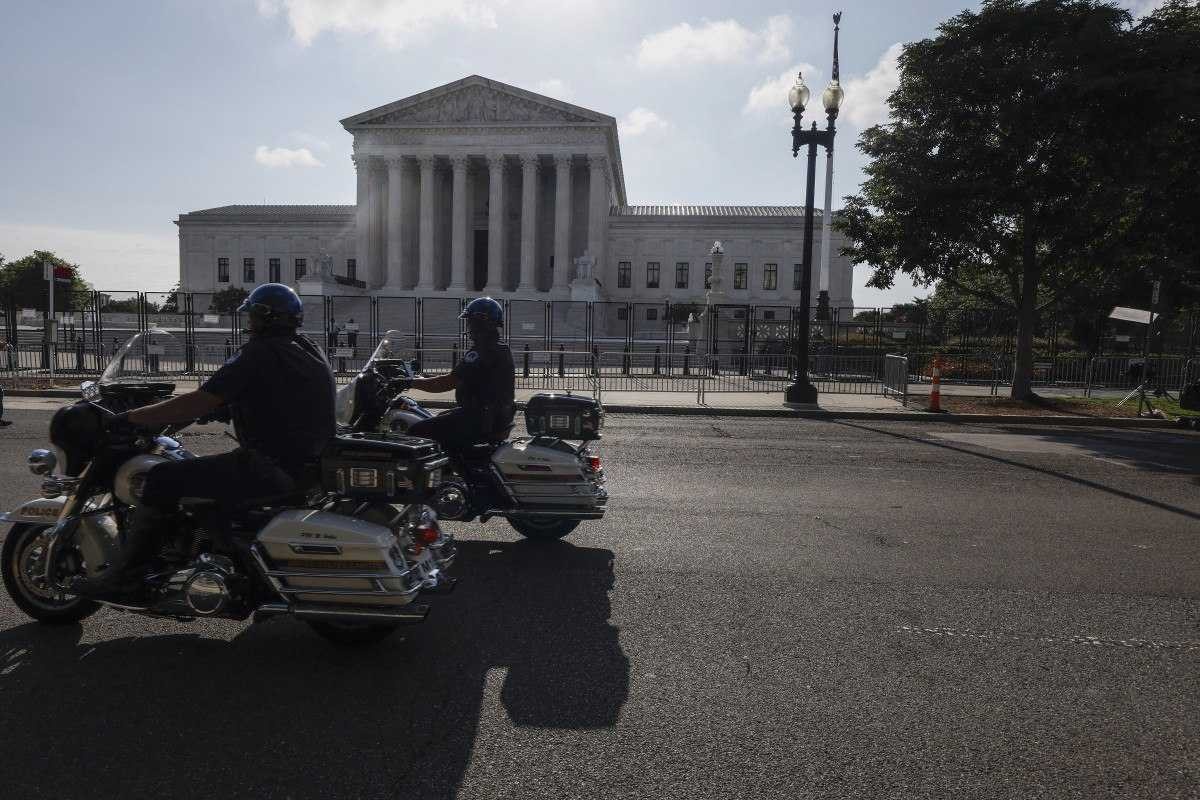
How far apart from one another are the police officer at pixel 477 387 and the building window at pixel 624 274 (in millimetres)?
66672

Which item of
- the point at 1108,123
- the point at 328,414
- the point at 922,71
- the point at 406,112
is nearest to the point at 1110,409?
the point at 1108,123

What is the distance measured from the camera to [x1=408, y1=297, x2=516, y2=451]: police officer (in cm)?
592

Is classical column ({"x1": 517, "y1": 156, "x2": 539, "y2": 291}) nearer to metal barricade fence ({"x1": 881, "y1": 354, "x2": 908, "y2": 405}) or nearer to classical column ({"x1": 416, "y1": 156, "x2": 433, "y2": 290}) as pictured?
classical column ({"x1": 416, "y1": 156, "x2": 433, "y2": 290})

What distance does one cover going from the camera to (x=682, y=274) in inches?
2852

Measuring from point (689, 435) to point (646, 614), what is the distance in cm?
837

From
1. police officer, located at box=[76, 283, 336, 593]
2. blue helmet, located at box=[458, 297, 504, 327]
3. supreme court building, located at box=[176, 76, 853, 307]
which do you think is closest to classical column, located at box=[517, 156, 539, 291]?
supreme court building, located at box=[176, 76, 853, 307]

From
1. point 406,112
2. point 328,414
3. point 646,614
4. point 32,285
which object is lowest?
point 646,614

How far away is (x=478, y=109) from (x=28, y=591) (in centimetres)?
6151

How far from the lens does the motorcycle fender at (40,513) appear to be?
3.95 m

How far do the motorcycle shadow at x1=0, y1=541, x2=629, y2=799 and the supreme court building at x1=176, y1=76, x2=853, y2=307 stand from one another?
49.8 metres

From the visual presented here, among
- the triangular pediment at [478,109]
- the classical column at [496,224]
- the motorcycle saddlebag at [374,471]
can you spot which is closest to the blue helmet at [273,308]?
the motorcycle saddlebag at [374,471]

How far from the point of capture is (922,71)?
59.5ft

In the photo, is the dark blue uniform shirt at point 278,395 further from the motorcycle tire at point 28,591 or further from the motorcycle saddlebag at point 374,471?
the motorcycle tire at point 28,591

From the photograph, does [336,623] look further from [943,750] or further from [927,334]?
[927,334]
